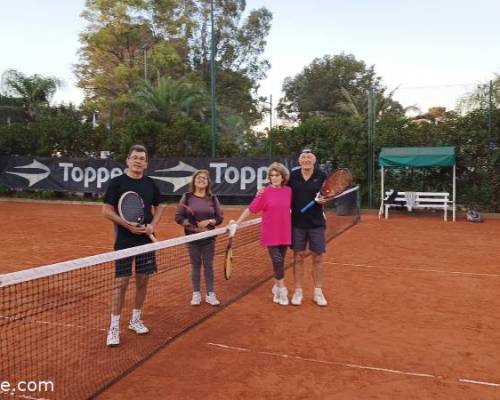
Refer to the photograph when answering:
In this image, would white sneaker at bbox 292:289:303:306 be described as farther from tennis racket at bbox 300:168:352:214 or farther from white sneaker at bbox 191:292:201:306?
white sneaker at bbox 191:292:201:306

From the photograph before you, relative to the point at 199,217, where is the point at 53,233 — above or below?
below

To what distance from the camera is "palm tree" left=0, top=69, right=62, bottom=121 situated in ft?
97.8

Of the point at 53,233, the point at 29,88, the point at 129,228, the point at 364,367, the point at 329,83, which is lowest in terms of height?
the point at 364,367

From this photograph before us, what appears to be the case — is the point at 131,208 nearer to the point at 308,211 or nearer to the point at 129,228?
the point at 129,228

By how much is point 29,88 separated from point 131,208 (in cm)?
2984

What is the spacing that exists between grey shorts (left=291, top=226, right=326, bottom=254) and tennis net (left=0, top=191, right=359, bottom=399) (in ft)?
2.69

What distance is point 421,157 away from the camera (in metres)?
13.7

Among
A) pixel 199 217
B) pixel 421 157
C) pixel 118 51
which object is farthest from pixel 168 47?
pixel 199 217

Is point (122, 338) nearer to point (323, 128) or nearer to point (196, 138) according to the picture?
point (323, 128)

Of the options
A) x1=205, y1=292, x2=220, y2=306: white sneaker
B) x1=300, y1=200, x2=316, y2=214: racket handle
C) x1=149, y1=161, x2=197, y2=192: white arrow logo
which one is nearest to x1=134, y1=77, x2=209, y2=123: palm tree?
x1=149, y1=161, x2=197, y2=192: white arrow logo

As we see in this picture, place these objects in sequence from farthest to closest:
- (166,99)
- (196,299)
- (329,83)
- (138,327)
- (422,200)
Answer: (329,83), (166,99), (422,200), (196,299), (138,327)

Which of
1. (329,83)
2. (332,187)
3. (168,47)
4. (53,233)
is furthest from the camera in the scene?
(329,83)

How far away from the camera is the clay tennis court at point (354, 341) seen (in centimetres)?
346

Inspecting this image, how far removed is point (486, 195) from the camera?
571 inches
